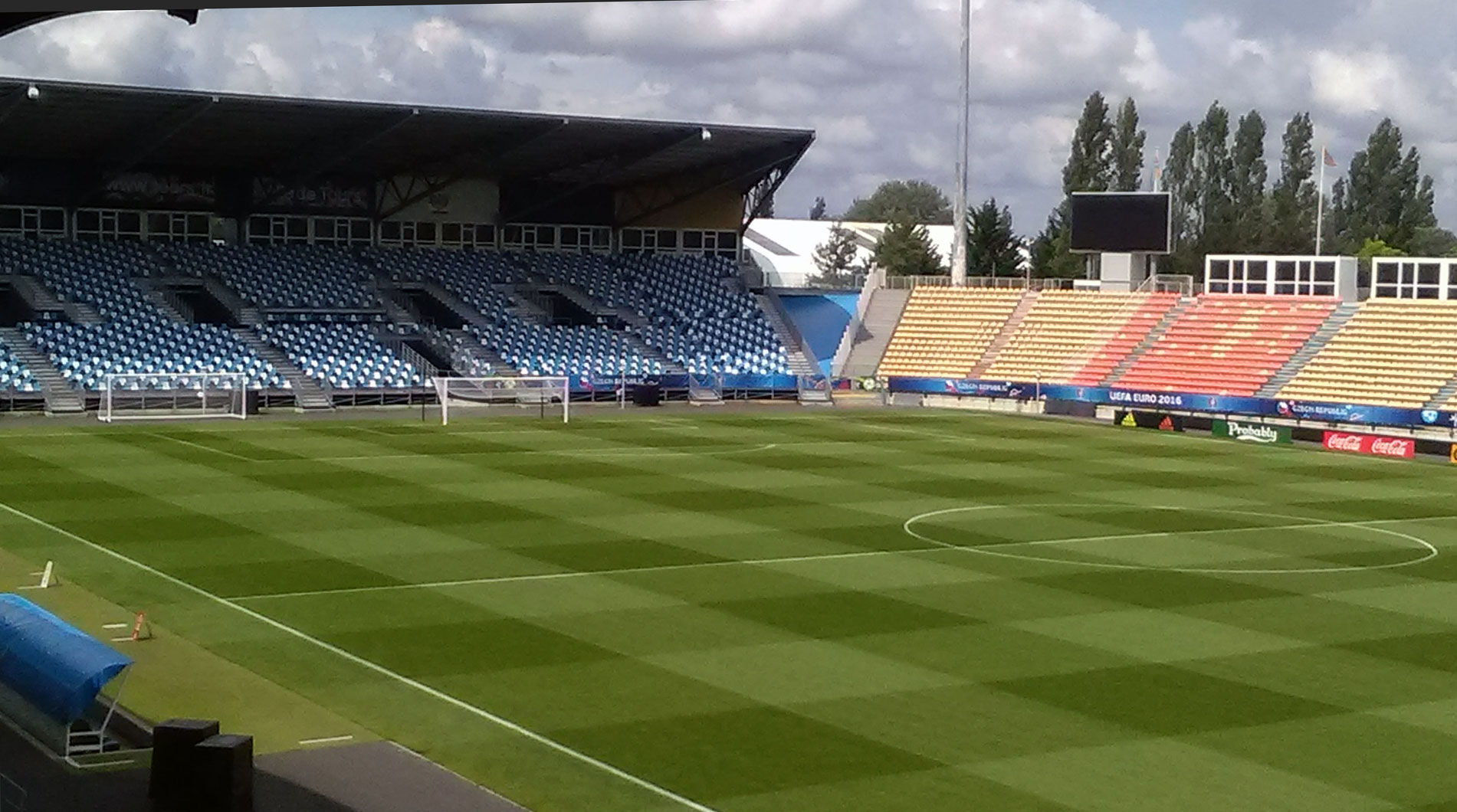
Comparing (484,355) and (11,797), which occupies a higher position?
(484,355)

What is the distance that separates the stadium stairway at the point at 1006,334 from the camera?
68438 millimetres

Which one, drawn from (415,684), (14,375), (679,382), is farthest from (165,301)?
(415,684)

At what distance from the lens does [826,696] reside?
19.5m

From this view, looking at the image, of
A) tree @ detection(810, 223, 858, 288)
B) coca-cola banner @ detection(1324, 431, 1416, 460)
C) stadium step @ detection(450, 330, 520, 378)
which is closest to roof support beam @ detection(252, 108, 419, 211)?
stadium step @ detection(450, 330, 520, 378)

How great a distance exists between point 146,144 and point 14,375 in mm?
9922

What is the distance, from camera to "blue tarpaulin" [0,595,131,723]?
1658 centimetres

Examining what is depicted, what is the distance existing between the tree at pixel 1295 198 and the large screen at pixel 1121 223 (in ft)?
A: 149

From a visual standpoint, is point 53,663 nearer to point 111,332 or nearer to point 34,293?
point 111,332

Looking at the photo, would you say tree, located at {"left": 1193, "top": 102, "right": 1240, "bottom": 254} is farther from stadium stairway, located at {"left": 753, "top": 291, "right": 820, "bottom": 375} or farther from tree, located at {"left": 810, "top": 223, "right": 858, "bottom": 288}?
stadium stairway, located at {"left": 753, "top": 291, "right": 820, "bottom": 375}

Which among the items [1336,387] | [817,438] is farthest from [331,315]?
[1336,387]

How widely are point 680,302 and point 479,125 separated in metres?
13.5

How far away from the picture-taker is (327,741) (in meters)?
17.4

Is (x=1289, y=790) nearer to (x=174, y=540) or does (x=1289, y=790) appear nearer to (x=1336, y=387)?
(x=174, y=540)

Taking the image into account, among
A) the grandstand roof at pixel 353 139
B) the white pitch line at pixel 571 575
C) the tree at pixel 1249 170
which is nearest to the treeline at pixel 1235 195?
the tree at pixel 1249 170
